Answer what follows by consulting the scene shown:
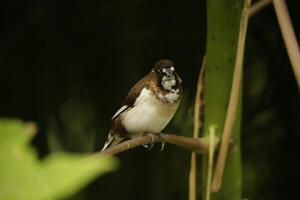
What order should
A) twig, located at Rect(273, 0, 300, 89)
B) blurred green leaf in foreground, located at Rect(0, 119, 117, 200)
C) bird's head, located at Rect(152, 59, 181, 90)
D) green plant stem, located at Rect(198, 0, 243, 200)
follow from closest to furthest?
blurred green leaf in foreground, located at Rect(0, 119, 117, 200)
twig, located at Rect(273, 0, 300, 89)
green plant stem, located at Rect(198, 0, 243, 200)
bird's head, located at Rect(152, 59, 181, 90)

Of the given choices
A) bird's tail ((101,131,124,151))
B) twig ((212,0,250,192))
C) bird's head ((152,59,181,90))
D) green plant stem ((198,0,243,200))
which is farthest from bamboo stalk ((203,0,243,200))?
bird's tail ((101,131,124,151))

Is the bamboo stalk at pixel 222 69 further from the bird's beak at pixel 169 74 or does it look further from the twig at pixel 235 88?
the bird's beak at pixel 169 74

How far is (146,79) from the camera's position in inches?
61.6

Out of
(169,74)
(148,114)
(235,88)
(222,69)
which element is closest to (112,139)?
(148,114)

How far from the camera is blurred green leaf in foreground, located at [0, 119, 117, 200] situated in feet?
0.49

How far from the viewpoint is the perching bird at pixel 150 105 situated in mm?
1515

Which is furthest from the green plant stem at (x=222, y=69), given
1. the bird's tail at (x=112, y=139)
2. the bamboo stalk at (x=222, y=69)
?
the bird's tail at (x=112, y=139)

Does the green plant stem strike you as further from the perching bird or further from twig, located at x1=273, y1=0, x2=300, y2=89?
the perching bird

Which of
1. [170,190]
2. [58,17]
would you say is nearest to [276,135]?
[170,190]

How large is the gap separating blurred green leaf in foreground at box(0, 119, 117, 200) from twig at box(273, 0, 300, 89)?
448 millimetres

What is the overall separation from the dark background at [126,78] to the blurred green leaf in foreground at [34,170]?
1.51 meters

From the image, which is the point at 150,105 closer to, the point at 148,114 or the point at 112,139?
the point at 148,114

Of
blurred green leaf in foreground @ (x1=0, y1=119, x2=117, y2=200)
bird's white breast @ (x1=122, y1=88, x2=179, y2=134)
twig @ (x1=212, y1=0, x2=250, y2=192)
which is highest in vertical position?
bird's white breast @ (x1=122, y1=88, x2=179, y2=134)

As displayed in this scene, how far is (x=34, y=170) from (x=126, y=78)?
1626mm
